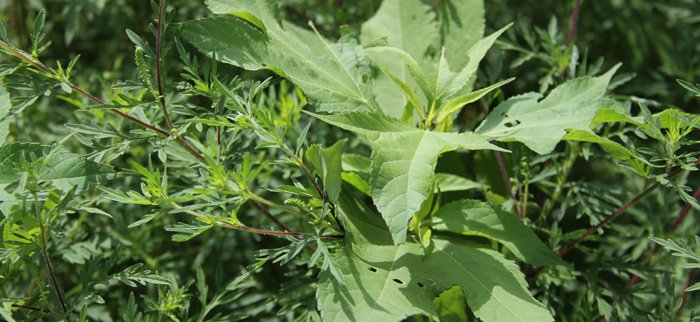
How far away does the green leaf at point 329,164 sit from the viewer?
0.84 m

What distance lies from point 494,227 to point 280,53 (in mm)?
406

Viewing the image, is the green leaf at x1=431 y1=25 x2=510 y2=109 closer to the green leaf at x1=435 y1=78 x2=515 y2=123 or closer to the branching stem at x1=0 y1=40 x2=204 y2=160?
the green leaf at x1=435 y1=78 x2=515 y2=123

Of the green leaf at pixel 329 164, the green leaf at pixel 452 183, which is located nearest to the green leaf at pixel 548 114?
the green leaf at pixel 452 183

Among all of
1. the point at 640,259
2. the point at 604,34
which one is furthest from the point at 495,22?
the point at 640,259

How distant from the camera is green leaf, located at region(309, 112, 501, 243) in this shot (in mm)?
836

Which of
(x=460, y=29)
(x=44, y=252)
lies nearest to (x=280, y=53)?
(x=460, y=29)

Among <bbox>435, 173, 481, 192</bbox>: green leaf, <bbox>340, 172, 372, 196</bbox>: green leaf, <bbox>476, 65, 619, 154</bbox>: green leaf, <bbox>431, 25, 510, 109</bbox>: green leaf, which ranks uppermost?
<bbox>431, 25, 510, 109</bbox>: green leaf

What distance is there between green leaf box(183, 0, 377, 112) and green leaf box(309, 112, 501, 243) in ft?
0.35

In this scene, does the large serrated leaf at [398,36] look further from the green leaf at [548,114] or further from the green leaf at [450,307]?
the green leaf at [450,307]

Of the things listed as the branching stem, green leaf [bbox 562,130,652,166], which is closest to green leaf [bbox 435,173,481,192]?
green leaf [bbox 562,130,652,166]

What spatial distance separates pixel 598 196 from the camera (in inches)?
45.5

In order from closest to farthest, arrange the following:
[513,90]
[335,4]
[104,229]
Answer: [104,229], [335,4], [513,90]

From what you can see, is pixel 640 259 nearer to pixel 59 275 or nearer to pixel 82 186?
pixel 82 186

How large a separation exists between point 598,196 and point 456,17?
380 millimetres
